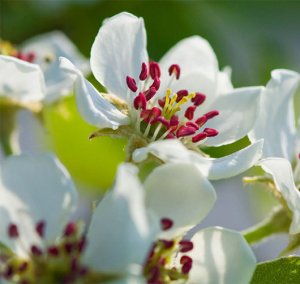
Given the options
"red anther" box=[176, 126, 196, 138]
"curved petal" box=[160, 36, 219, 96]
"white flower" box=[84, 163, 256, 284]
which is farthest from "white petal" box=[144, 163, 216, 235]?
"curved petal" box=[160, 36, 219, 96]

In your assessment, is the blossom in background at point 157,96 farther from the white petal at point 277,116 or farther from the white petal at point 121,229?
the white petal at point 121,229

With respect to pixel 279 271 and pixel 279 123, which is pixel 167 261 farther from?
pixel 279 123

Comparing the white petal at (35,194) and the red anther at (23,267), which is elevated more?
the white petal at (35,194)

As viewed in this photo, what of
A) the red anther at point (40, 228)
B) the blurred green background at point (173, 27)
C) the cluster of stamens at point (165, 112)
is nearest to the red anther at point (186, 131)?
the cluster of stamens at point (165, 112)

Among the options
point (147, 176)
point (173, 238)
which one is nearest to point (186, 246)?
point (173, 238)

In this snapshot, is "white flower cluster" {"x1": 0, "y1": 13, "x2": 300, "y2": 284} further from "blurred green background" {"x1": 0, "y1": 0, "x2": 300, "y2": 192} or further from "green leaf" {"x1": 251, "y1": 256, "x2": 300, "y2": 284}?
"blurred green background" {"x1": 0, "y1": 0, "x2": 300, "y2": 192}
